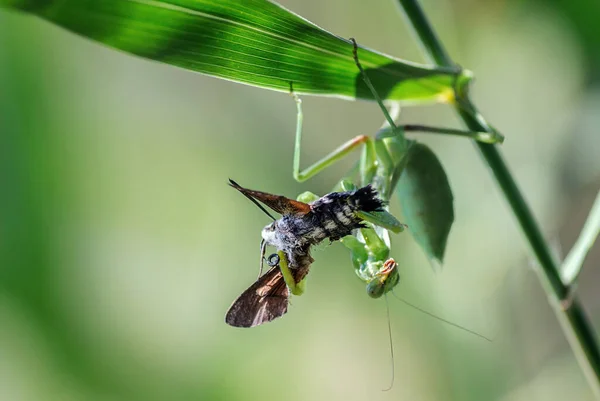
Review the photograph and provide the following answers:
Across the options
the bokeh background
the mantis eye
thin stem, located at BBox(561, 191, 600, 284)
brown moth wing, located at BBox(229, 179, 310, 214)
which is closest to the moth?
brown moth wing, located at BBox(229, 179, 310, 214)

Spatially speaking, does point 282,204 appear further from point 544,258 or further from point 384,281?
point 544,258

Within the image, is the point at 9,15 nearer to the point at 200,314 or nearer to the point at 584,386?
the point at 200,314

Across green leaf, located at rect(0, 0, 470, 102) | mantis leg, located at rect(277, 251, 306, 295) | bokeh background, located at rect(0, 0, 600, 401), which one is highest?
green leaf, located at rect(0, 0, 470, 102)

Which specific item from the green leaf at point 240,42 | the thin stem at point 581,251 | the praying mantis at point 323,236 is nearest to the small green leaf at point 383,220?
the praying mantis at point 323,236

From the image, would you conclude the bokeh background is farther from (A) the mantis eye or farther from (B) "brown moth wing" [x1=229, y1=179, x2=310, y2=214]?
(B) "brown moth wing" [x1=229, y1=179, x2=310, y2=214]

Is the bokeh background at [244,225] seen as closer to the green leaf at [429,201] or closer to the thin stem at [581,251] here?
the thin stem at [581,251]

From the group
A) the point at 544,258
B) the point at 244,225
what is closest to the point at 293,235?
the point at 544,258
